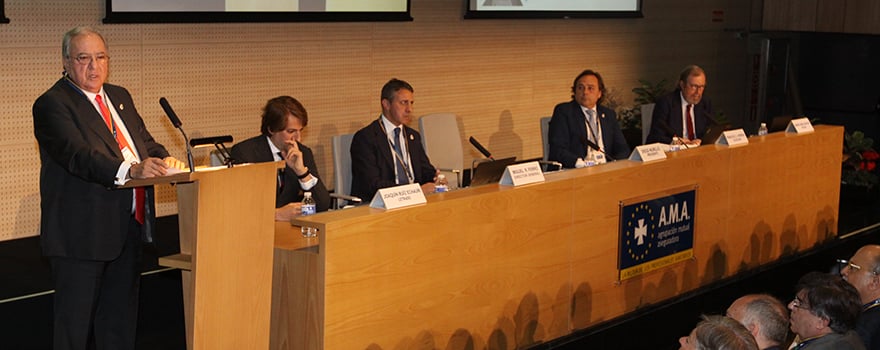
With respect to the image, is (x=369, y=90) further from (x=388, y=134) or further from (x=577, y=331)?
(x=577, y=331)

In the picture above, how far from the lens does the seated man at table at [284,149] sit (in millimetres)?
4805

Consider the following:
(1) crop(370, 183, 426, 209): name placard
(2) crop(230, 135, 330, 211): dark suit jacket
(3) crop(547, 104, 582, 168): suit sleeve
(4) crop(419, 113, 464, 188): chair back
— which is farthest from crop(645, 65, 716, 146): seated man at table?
(1) crop(370, 183, 426, 209): name placard

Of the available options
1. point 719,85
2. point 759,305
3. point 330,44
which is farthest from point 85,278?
point 719,85

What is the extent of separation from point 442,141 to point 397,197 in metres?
2.91

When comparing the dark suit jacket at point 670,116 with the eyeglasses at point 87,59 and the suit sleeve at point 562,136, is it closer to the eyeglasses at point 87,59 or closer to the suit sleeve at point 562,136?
the suit sleeve at point 562,136

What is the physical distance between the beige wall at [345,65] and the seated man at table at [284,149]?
2.03m

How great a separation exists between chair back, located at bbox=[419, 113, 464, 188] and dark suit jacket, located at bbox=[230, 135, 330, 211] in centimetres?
181

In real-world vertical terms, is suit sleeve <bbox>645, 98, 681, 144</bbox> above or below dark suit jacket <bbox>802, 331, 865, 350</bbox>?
above

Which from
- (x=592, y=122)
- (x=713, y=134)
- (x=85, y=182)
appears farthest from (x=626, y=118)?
(x=85, y=182)

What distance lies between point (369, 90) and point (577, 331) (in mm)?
3682

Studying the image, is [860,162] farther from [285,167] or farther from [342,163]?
[285,167]

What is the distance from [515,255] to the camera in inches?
181

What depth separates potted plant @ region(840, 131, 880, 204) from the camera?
849 centimetres

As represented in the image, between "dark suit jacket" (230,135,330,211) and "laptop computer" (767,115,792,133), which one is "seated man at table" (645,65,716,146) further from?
"dark suit jacket" (230,135,330,211)
